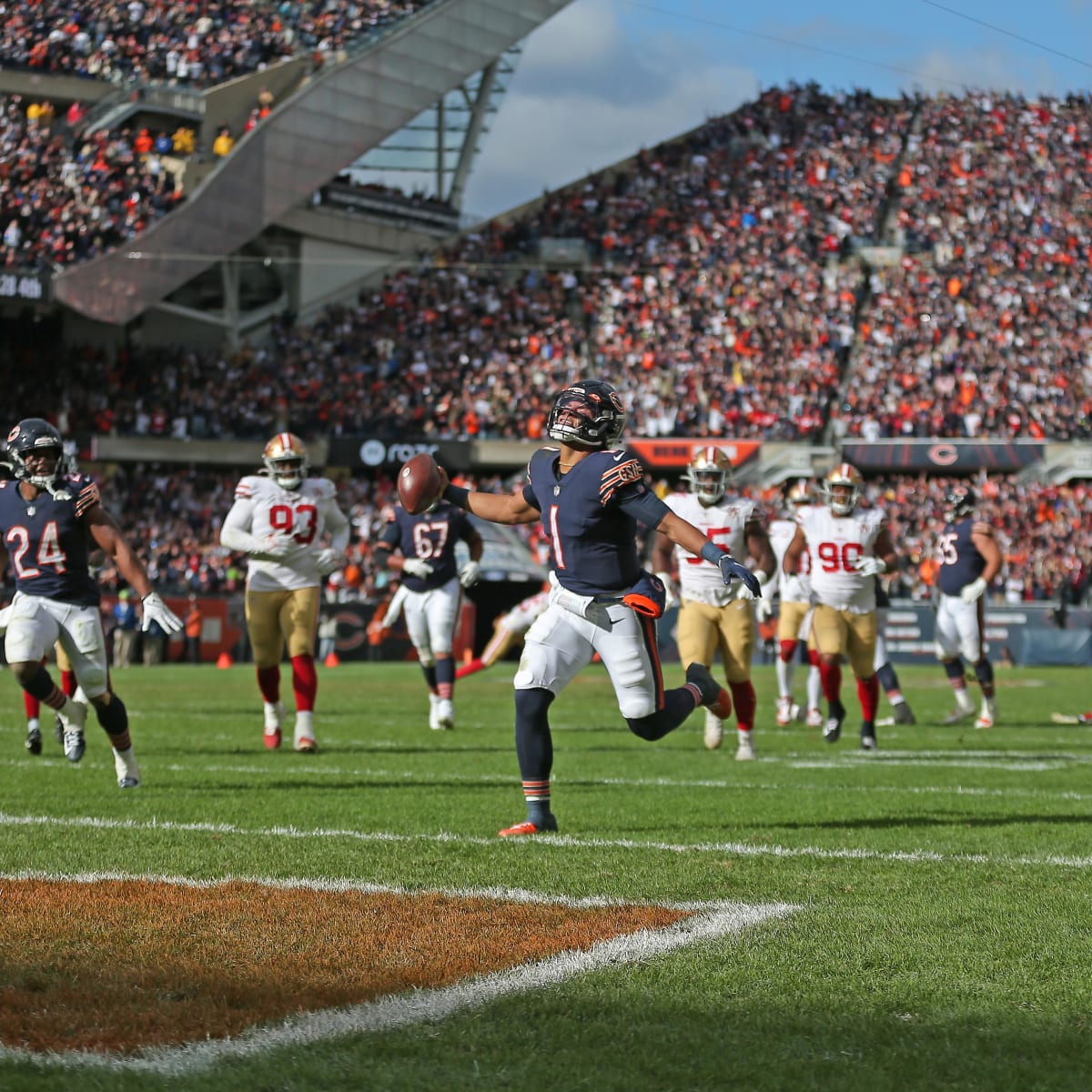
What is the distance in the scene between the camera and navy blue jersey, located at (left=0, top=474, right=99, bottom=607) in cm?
778

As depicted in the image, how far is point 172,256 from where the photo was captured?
3222cm

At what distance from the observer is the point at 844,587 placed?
35.3 feet

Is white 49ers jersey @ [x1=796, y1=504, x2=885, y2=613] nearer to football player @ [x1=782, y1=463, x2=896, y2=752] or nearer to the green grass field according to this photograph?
football player @ [x1=782, y1=463, x2=896, y2=752]

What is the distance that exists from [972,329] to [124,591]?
65.6 feet

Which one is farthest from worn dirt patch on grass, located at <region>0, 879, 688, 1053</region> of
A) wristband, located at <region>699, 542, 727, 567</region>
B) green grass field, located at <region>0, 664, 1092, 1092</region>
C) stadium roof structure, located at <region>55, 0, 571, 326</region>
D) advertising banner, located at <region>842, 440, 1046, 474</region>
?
advertising banner, located at <region>842, 440, 1046, 474</region>

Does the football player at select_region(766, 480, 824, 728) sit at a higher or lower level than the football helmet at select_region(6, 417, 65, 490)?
lower

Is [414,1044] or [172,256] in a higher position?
[172,256]

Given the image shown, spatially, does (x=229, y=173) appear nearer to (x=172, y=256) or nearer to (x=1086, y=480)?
(x=172, y=256)

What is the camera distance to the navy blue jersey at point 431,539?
1256 centimetres

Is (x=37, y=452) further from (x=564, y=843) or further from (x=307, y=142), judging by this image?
(x=307, y=142)

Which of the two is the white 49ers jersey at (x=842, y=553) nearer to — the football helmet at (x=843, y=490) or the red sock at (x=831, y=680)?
the football helmet at (x=843, y=490)

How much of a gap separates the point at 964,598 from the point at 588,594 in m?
7.89

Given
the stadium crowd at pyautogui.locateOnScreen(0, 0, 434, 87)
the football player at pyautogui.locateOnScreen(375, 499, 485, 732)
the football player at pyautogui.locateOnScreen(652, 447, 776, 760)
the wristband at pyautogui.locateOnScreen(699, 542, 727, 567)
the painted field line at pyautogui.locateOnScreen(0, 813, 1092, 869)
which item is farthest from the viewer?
the stadium crowd at pyautogui.locateOnScreen(0, 0, 434, 87)

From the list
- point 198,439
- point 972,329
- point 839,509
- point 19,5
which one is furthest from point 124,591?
point 972,329
